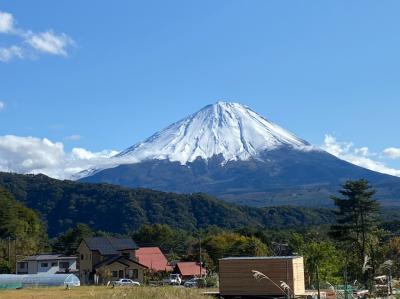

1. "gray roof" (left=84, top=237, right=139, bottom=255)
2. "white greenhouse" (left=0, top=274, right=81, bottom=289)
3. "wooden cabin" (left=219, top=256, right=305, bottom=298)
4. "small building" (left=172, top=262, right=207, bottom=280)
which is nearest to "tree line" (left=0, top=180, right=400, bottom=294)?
"wooden cabin" (left=219, top=256, right=305, bottom=298)

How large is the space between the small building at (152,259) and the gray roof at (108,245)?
4.21 meters

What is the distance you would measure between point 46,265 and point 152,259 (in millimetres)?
12196

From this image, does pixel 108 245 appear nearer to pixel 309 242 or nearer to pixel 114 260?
pixel 114 260

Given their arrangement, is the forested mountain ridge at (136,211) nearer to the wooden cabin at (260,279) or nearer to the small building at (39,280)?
the small building at (39,280)

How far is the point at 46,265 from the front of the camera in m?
63.3

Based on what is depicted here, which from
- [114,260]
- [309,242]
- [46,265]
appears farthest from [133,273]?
[309,242]

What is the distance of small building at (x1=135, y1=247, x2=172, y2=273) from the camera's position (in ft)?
224

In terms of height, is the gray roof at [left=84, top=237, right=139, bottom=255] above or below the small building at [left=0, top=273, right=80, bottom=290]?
above

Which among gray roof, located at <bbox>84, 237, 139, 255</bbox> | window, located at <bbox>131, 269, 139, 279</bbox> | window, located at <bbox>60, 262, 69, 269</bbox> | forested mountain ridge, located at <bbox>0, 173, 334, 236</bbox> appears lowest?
window, located at <bbox>131, 269, 139, 279</bbox>

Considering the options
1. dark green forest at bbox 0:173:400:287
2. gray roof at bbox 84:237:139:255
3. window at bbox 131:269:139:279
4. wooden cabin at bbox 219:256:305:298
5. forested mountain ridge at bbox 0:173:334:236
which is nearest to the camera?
wooden cabin at bbox 219:256:305:298

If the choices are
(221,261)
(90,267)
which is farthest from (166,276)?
(221,261)

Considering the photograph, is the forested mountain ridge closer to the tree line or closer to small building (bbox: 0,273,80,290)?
the tree line

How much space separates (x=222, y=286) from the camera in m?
30.6

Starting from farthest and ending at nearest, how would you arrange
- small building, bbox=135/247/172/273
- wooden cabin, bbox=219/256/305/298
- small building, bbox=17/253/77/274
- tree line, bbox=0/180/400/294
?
small building, bbox=135/247/172/273
small building, bbox=17/253/77/274
tree line, bbox=0/180/400/294
wooden cabin, bbox=219/256/305/298
